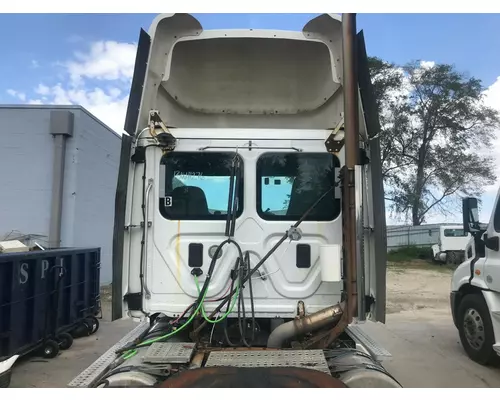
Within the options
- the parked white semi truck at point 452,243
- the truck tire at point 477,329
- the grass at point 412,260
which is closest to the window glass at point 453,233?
the parked white semi truck at point 452,243

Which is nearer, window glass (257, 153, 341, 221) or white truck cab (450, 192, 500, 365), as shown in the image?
window glass (257, 153, 341, 221)

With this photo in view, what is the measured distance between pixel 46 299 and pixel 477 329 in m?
6.33

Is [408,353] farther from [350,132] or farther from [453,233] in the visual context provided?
[453,233]

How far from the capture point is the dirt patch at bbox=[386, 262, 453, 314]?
12719 millimetres

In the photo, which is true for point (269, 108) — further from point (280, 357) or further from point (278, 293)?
point (280, 357)

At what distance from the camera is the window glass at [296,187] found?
156 inches

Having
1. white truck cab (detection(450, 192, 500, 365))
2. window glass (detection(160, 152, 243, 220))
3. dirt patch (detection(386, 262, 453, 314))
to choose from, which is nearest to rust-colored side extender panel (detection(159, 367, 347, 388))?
window glass (detection(160, 152, 243, 220))

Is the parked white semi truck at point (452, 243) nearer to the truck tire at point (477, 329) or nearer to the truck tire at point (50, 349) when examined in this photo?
the truck tire at point (477, 329)

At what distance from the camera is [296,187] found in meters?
4.00

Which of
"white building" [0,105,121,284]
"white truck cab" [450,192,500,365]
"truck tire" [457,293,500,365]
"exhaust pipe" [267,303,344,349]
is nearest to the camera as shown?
"exhaust pipe" [267,303,344,349]

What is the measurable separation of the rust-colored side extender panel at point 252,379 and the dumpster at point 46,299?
428 centimetres

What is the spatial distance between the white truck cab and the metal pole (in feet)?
11.0

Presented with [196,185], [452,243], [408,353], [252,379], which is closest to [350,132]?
[196,185]

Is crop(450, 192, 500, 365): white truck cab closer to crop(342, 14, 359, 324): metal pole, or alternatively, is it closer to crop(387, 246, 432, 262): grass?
crop(342, 14, 359, 324): metal pole
